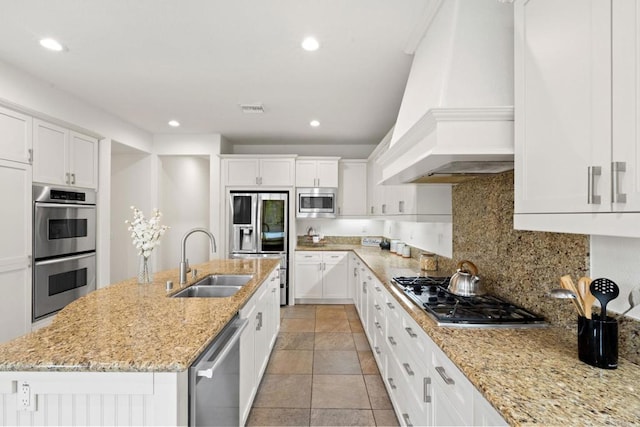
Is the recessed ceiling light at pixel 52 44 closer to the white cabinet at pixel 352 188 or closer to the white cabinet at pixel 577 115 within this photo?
the white cabinet at pixel 577 115

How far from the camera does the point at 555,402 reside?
0.90 metres

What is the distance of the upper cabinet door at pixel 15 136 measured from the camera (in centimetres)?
287

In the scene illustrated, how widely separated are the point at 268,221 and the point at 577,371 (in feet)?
14.3

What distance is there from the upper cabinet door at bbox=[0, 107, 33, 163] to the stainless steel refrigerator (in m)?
2.47

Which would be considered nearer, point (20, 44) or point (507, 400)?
point (507, 400)

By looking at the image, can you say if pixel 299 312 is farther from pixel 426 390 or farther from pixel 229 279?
pixel 426 390

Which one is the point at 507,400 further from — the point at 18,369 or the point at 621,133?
the point at 18,369

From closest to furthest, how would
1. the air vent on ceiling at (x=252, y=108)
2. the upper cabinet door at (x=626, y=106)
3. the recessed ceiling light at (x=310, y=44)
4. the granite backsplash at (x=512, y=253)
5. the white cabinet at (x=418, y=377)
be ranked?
the upper cabinet door at (x=626, y=106) → the white cabinet at (x=418, y=377) → the granite backsplash at (x=512, y=253) → the recessed ceiling light at (x=310, y=44) → the air vent on ceiling at (x=252, y=108)

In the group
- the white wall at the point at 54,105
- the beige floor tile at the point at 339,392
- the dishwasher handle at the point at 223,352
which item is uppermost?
the white wall at the point at 54,105

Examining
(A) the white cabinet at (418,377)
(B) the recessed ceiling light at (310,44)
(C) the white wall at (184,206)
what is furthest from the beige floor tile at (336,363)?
(C) the white wall at (184,206)

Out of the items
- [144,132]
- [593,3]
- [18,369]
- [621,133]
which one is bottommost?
[18,369]

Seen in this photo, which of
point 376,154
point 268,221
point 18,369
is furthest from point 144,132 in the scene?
point 18,369

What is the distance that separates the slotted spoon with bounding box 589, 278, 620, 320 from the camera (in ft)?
3.47

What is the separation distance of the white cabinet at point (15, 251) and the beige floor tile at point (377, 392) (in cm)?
314
